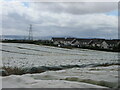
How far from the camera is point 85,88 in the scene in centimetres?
282

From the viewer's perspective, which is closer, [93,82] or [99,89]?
[99,89]

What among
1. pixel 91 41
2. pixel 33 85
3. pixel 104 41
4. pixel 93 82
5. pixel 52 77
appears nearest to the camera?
pixel 33 85

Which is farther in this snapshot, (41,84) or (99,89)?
(41,84)

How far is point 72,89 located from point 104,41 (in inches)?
1921

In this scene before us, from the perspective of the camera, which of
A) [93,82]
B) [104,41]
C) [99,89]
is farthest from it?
[104,41]

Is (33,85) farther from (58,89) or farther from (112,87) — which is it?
(112,87)

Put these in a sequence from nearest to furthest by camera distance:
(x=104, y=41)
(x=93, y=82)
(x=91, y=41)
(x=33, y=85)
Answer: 1. (x=33, y=85)
2. (x=93, y=82)
3. (x=104, y=41)
4. (x=91, y=41)

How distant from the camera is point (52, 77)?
379cm

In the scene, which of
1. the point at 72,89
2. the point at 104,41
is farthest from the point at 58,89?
the point at 104,41

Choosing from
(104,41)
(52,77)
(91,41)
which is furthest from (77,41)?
(52,77)

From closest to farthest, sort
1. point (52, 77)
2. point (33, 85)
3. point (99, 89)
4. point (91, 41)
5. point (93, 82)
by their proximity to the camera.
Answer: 1. point (99, 89)
2. point (33, 85)
3. point (93, 82)
4. point (52, 77)
5. point (91, 41)

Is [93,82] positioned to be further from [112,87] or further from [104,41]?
[104,41]

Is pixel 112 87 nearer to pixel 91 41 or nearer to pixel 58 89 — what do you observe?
pixel 58 89

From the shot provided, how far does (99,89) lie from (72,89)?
409 mm
